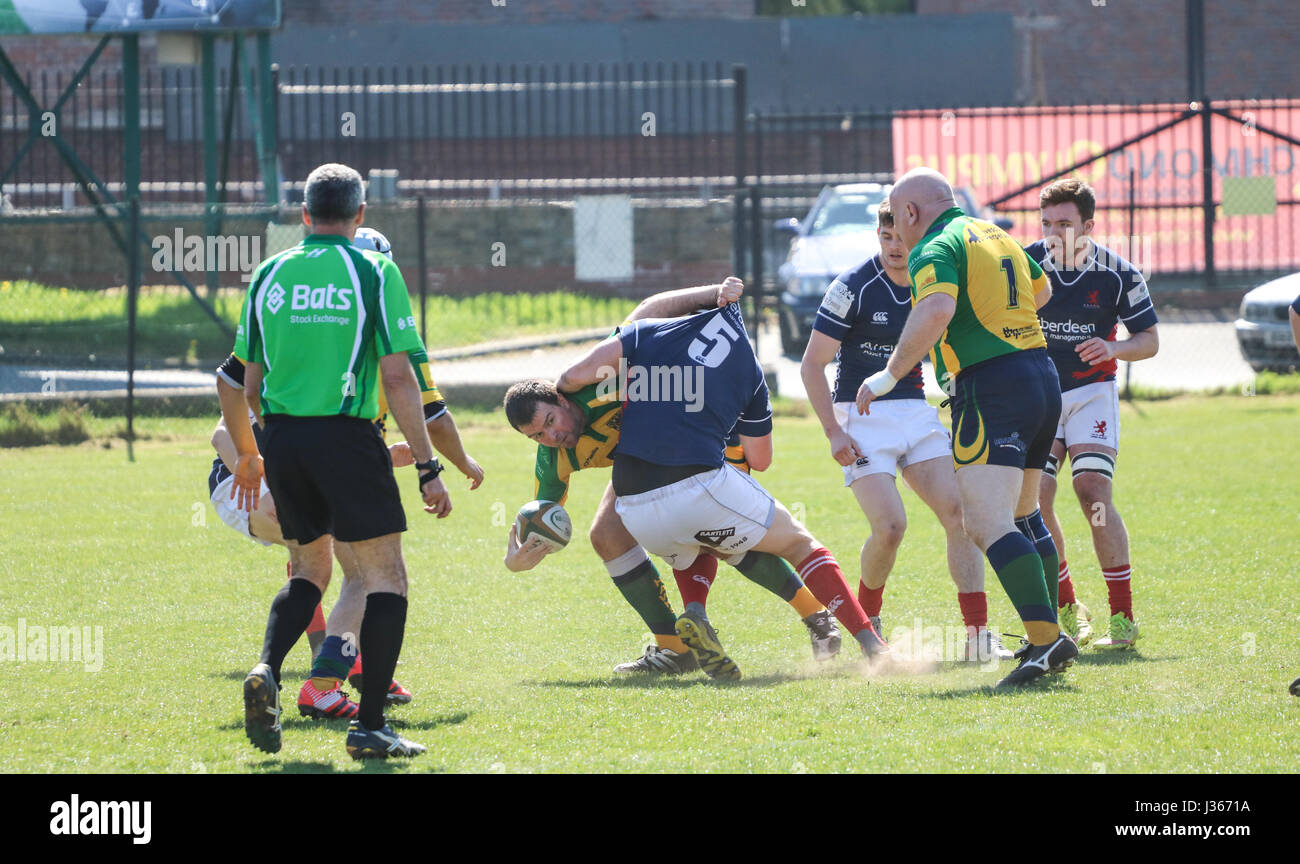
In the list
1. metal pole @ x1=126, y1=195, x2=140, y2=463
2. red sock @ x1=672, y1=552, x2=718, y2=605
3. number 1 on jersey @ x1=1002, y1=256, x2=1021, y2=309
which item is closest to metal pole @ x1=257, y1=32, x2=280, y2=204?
metal pole @ x1=126, y1=195, x2=140, y2=463

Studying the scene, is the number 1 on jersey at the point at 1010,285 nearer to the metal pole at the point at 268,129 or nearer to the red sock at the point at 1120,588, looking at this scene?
the red sock at the point at 1120,588

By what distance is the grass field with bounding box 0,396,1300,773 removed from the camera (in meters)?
5.05

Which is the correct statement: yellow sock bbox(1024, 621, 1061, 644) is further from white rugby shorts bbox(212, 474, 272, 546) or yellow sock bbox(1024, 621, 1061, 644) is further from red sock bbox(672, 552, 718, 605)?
white rugby shorts bbox(212, 474, 272, 546)

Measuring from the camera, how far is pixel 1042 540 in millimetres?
6602

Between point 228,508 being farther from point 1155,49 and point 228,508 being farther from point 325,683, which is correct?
point 1155,49

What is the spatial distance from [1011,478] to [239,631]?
390 cm

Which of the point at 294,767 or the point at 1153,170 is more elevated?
the point at 1153,170

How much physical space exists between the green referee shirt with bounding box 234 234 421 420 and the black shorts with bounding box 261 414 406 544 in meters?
0.05

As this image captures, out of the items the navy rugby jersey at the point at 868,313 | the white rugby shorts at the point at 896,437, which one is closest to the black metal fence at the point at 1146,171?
the navy rugby jersey at the point at 868,313

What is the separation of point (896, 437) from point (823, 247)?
12549mm

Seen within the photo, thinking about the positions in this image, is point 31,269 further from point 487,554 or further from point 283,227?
point 487,554

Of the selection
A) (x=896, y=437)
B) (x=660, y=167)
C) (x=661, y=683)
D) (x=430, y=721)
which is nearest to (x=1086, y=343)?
(x=896, y=437)

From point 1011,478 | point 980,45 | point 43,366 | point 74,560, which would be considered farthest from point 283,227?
point 980,45

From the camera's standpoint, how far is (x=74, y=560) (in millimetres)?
9359
